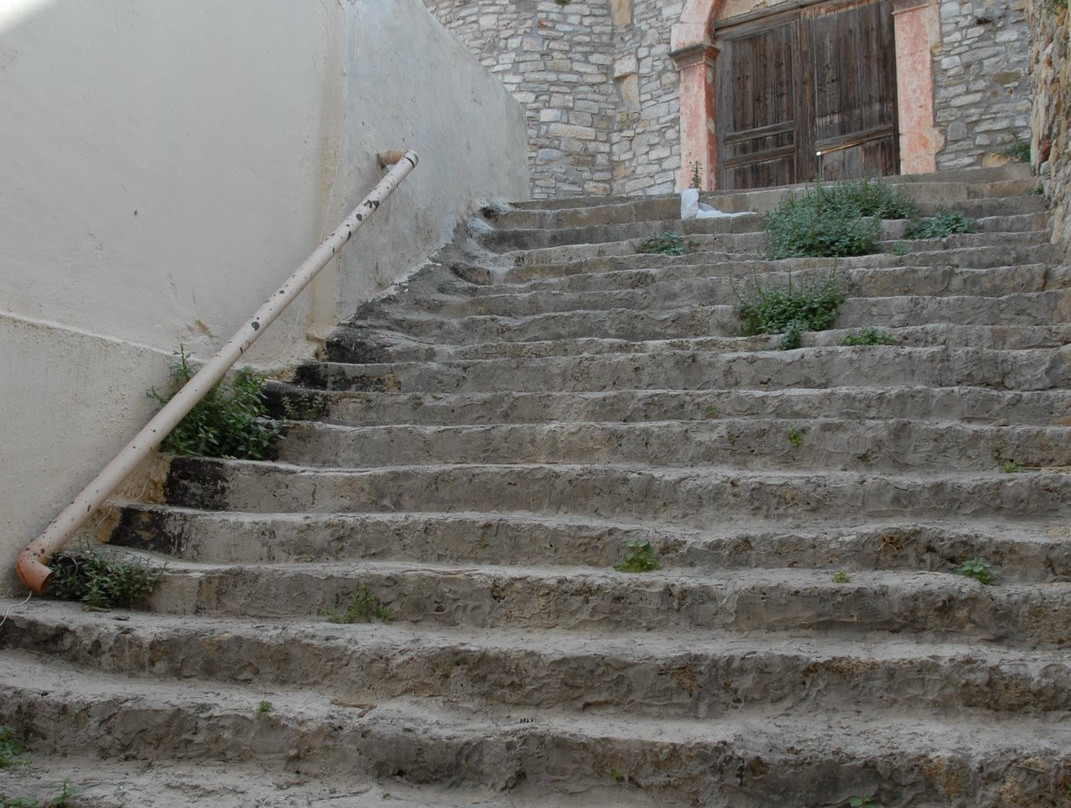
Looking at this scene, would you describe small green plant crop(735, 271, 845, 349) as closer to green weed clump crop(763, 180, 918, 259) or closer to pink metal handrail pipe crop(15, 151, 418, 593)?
green weed clump crop(763, 180, 918, 259)

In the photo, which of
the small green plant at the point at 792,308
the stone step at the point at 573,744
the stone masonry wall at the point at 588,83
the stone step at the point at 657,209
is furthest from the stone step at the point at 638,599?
the stone masonry wall at the point at 588,83

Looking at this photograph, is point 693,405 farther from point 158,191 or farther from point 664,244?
point 158,191

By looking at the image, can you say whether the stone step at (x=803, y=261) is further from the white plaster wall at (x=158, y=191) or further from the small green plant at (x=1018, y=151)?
the small green plant at (x=1018, y=151)

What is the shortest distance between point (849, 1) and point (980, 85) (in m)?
1.84

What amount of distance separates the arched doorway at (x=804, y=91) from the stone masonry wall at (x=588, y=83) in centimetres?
44

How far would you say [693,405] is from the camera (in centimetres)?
369

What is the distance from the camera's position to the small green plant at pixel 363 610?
2.86 meters

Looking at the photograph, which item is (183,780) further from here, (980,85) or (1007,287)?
(980,85)

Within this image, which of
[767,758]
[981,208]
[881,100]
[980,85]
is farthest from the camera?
[881,100]

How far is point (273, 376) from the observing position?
441cm

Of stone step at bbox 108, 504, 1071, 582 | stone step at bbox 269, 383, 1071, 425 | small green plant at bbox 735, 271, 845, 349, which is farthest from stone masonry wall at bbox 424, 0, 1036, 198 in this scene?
stone step at bbox 108, 504, 1071, 582

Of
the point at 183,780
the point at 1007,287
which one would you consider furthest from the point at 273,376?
the point at 1007,287

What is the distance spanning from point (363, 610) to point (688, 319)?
2342 millimetres

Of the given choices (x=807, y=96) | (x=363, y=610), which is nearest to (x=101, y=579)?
(x=363, y=610)
